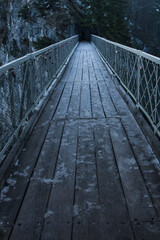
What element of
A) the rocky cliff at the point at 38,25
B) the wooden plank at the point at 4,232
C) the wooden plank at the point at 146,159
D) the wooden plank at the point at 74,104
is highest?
the rocky cliff at the point at 38,25

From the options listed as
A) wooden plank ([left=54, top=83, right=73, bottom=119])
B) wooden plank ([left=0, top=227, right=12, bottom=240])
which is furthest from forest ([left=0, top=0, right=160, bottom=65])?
wooden plank ([left=0, top=227, right=12, bottom=240])

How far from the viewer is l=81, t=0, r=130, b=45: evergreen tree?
110 ft

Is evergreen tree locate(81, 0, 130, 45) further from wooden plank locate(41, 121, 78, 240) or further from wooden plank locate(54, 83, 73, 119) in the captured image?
wooden plank locate(41, 121, 78, 240)

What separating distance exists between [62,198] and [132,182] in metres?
0.78

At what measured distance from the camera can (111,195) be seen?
2527 mm

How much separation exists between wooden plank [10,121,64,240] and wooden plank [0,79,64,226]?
7 centimetres

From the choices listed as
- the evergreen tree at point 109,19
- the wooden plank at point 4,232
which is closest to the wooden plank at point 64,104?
the wooden plank at point 4,232

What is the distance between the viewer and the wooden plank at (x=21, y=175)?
7.81ft

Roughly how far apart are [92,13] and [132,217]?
1472 inches

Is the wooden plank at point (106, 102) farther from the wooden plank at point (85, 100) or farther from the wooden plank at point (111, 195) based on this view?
the wooden plank at point (111, 195)

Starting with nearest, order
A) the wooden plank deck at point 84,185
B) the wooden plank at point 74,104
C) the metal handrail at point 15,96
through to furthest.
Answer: the wooden plank deck at point 84,185
the metal handrail at point 15,96
the wooden plank at point 74,104

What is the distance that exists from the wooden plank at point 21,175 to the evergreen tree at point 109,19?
31.0 meters

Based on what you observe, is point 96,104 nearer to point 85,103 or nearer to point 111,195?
point 85,103

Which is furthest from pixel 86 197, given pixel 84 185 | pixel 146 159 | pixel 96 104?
pixel 96 104
